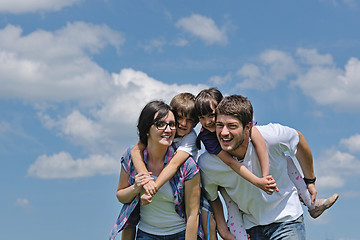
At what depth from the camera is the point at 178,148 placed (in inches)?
280

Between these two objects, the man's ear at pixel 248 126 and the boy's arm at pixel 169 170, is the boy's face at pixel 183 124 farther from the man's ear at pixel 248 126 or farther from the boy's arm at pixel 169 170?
the man's ear at pixel 248 126

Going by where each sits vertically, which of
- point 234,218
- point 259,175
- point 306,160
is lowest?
point 234,218

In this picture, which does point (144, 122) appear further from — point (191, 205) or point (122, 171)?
point (191, 205)

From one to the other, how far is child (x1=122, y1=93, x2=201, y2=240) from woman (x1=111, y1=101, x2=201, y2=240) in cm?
12

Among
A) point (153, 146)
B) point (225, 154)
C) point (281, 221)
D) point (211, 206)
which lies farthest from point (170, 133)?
point (281, 221)

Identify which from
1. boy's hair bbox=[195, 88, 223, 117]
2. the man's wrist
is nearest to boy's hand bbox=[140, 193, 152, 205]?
boy's hair bbox=[195, 88, 223, 117]

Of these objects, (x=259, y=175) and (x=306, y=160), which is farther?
(x=306, y=160)

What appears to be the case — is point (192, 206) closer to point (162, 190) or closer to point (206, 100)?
point (162, 190)

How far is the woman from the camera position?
6.96 metres

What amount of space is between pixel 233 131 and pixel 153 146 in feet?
3.91

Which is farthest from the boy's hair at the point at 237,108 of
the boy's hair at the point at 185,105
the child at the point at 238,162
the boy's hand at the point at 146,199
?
the boy's hand at the point at 146,199

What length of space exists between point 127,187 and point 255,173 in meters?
1.83

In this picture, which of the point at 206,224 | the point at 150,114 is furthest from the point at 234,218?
the point at 150,114

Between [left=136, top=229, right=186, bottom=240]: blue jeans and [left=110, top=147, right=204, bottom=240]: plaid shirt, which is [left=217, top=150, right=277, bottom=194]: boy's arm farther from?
[left=136, top=229, right=186, bottom=240]: blue jeans
